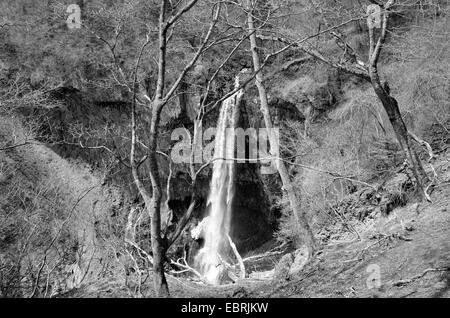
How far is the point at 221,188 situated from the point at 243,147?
1794mm

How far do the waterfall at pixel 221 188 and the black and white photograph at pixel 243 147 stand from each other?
0.06 m

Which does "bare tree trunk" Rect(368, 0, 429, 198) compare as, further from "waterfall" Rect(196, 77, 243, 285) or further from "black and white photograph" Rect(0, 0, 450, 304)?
"waterfall" Rect(196, 77, 243, 285)

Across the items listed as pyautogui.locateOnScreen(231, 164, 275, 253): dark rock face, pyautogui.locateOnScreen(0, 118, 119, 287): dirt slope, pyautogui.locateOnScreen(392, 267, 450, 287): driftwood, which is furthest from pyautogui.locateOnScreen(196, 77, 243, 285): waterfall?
pyautogui.locateOnScreen(392, 267, 450, 287): driftwood

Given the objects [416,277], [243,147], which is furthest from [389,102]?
[243,147]

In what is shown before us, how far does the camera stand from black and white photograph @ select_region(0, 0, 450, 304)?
24.8ft

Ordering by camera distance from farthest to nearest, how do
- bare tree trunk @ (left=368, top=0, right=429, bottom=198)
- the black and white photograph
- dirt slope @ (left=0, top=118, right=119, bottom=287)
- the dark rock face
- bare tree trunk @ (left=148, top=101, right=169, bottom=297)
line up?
the dark rock face → dirt slope @ (left=0, top=118, right=119, bottom=287) → the black and white photograph → bare tree trunk @ (left=368, top=0, right=429, bottom=198) → bare tree trunk @ (left=148, top=101, right=169, bottom=297)

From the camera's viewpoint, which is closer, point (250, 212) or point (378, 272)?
point (378, 272)

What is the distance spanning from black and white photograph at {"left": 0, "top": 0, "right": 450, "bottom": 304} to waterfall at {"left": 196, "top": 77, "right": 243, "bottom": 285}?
0.19ft

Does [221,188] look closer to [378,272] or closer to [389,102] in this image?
[389,102]

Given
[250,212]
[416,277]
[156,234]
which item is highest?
[250,212]

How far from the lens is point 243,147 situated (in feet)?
55.7
